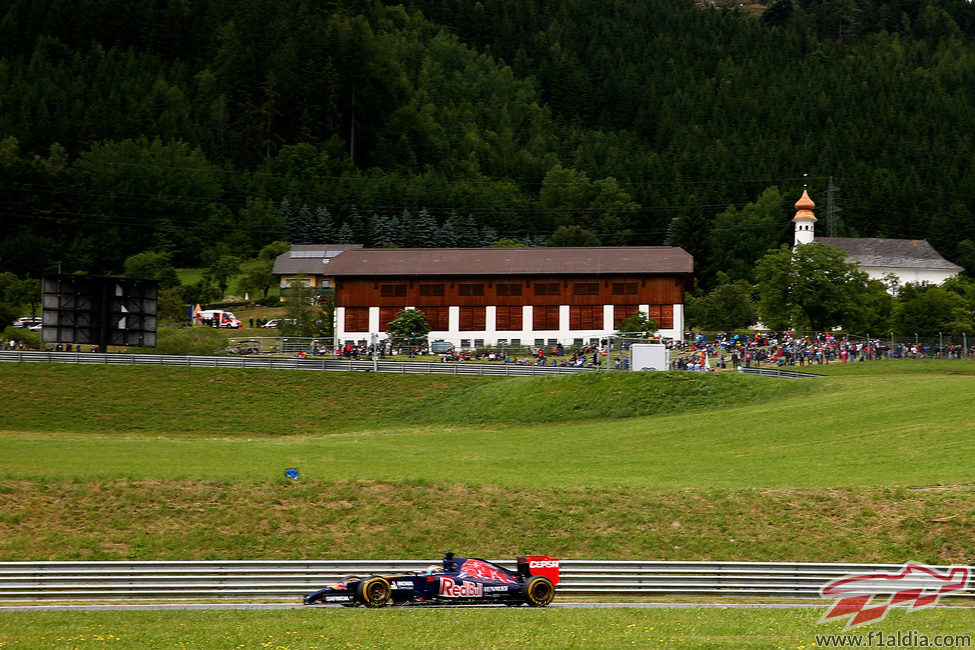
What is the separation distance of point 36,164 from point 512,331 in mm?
98086

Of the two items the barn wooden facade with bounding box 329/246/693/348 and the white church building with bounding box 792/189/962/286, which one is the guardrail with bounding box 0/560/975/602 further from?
the white church building with bounding box 792/189/962/286

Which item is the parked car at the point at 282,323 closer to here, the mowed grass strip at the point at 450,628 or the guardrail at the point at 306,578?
the guardrail at the point at 306,578

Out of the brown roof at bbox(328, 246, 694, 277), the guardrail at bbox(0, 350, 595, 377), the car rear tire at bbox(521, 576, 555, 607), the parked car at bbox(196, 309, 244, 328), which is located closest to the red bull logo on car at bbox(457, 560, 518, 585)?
the car rear tire at bbox(521, 576, 555, 607)

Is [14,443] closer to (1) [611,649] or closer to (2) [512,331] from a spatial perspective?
(1) [611,649]

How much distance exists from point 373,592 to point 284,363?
4729 cm

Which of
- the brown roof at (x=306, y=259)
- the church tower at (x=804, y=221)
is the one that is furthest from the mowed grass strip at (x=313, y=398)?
the church tower at (x=804, y=221)

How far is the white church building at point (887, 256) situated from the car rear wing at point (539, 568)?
128737mm

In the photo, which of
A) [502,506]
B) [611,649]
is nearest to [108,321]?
[502,506]

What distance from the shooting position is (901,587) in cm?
2717

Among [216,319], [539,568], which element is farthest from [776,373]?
[216,319]

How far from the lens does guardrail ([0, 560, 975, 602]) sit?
2711 centimetres

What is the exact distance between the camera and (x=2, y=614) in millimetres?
24453

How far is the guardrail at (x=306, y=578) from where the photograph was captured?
27.1 m

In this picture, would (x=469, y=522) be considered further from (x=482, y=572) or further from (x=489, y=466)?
(x=489, y=466)
